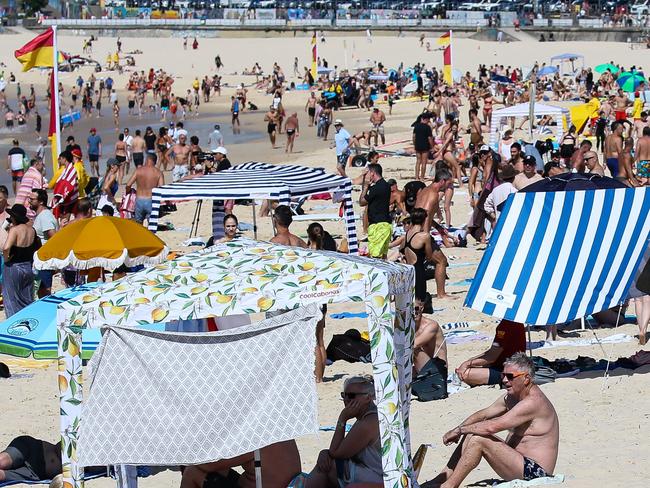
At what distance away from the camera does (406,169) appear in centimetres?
2230

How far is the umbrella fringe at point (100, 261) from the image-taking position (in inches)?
349

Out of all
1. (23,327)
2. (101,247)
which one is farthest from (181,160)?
(23,327)

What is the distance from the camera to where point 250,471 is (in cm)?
593

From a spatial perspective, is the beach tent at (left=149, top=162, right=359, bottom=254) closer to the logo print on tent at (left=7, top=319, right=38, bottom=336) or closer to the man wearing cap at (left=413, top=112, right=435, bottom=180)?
the logo print on tent at (left=7, top=319, right=38, bottom=336)

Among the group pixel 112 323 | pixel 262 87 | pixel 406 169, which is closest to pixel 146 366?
pixel 112 323

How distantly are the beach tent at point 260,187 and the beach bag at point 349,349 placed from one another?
1.89 meters

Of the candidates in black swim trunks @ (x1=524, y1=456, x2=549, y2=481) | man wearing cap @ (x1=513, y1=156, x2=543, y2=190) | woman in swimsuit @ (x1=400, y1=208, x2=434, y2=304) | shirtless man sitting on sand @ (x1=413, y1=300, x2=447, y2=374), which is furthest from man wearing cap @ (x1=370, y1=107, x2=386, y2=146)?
black swim trunks @ (x1=524, y1=456, x2=549, y2=481)

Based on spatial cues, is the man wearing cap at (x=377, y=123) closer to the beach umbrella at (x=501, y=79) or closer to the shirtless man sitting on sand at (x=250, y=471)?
the beach umbrella at (x=501, y=79)

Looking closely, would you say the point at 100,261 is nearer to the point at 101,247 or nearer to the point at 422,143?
the point at 101,247

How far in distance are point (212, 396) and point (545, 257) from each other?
3084 millimetres

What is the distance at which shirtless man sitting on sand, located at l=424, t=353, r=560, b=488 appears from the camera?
6121mm

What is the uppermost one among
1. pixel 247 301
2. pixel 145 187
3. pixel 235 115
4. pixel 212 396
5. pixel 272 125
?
pixel 247 301

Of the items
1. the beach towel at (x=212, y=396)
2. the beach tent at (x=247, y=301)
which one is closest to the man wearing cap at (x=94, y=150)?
the beach tent at (x=247, y=301)

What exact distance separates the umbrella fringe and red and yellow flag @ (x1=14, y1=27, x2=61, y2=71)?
744 centimetres
